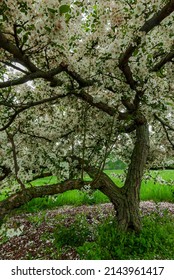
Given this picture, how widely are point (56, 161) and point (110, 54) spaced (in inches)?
115

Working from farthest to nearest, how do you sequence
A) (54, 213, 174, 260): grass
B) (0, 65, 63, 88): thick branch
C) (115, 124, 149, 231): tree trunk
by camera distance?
(115, 124, 149, 231): tree trunk < (54, 213, 174, 260): grass < (0, 65, 63, 88): thick branch

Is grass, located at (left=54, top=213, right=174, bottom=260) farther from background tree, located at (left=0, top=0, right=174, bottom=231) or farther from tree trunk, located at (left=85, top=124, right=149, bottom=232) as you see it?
background tree, located at (left=0, top=0, right=174, bottom=231)

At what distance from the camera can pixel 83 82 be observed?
19.2 feet

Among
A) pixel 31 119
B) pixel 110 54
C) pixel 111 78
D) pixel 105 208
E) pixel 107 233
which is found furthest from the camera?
pixel 105 208

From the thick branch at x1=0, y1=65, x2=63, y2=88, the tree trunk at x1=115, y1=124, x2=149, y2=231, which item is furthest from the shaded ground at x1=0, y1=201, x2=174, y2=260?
the thick branch at x1=0, y1=65, x2=63, y2=88

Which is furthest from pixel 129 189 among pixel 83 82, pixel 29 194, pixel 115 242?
pixel 29 194

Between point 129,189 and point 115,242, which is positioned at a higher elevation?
point 129,189

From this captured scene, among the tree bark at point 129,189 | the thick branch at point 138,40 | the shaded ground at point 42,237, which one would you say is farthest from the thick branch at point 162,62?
the shaded ground at point 42,237

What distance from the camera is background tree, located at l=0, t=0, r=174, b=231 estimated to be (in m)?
→ 4.29

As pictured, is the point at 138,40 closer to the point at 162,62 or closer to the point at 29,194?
the point at 162,62

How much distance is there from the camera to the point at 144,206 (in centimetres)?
1106

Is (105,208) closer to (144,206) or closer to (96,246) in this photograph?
(144,206)

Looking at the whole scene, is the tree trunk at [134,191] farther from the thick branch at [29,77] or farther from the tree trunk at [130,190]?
the thick branch at [29,77]
